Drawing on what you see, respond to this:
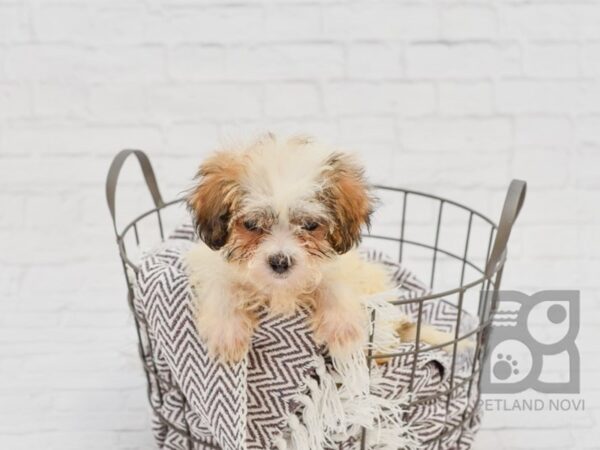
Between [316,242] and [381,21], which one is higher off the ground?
[381,21]

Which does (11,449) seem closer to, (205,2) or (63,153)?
(63,153)

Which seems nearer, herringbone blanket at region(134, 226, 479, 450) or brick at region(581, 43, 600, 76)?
herringbone blanket at region(134, 226, 479, 450)

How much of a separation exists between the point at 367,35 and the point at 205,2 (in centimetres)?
50

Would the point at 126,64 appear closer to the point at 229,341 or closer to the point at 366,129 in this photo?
the point at 366,129

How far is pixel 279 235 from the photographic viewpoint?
1.45 meters

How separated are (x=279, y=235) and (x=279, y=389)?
1.02ft

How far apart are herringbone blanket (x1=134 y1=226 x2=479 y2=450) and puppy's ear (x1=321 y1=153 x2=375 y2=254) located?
0.17m

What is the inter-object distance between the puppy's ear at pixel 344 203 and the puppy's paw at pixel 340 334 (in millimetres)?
125

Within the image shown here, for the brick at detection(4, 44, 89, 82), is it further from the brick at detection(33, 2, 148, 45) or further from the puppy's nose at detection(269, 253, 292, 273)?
the puppy's nose at detection(269, 253, 292, 273)

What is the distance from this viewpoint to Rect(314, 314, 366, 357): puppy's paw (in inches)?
59.7

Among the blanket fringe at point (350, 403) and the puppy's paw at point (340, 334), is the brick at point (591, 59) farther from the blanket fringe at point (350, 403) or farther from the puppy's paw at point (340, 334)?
the puppy's paw at point (340, 334)

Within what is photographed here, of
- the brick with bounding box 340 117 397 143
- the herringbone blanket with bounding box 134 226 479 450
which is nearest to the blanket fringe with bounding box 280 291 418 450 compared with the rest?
the herringbone blanket with bounding box 134 226 479 450

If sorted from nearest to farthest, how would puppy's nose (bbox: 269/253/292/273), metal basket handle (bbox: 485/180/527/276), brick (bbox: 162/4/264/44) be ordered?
puppy's nose (bbox: 269/253/292/273) → metal basket handle (bbox: 485/180/527/276) → brick (bbox: 162/4/264/44)

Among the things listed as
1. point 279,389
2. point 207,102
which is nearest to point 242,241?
point 279,389
